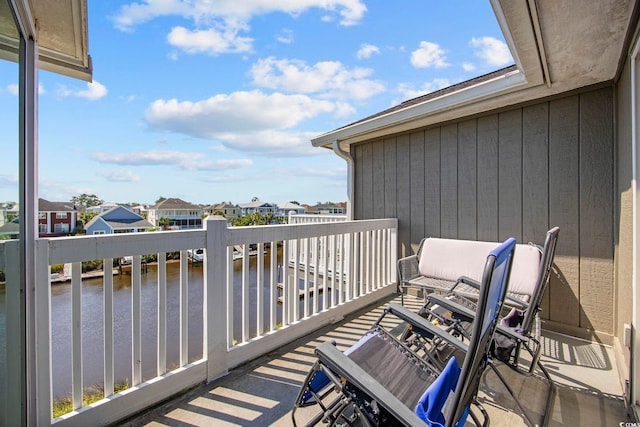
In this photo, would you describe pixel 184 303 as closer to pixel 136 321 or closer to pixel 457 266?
pixel 136 321

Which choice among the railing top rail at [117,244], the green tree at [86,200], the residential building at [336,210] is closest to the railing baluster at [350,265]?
the railing top rail at [117,244]

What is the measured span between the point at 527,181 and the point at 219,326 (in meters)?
3.58

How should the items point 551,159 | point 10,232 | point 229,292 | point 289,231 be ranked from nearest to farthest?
point 10,232 < point 229,292 < point 289,231 < point 551,159

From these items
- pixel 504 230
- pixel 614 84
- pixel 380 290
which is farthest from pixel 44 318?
pixel 614 84

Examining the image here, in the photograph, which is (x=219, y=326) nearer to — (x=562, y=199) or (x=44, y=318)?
(x=44, y=318)

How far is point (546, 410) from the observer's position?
2.10m

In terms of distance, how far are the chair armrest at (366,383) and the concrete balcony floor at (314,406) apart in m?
0.79

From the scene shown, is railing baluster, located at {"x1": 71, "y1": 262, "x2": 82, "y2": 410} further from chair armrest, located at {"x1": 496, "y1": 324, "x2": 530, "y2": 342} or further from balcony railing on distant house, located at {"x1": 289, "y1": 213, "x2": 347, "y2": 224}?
balcony railing on distant house, located at {"x1": 289, "y1": 213, "x2": 347, "y2": 224}

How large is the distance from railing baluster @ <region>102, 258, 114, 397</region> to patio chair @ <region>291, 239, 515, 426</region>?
3.98ft

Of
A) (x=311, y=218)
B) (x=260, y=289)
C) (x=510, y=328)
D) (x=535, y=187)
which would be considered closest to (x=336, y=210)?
(x=311, y=218)

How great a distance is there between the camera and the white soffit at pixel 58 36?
139 centimetres

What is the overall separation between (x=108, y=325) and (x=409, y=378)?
182 cm

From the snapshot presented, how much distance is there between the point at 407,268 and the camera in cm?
404

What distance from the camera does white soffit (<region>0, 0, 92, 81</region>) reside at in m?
1.39
